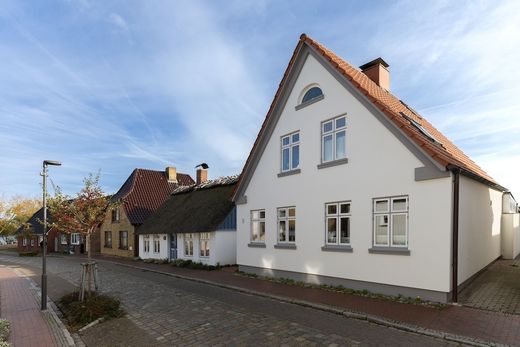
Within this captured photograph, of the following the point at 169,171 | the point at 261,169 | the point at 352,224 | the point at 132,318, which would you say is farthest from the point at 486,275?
the point at 169,171

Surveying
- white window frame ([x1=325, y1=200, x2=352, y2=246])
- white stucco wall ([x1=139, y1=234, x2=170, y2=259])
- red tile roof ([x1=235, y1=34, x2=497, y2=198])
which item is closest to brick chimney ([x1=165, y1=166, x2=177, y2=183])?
white stucco wall ([x1=139, y1=234, x2=170, y2=259])

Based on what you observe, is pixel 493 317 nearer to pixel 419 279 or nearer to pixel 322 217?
pixel 419 279

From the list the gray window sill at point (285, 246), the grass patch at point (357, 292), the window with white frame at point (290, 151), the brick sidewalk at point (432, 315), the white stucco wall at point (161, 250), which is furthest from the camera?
the white stucco wall at point (161, 250)

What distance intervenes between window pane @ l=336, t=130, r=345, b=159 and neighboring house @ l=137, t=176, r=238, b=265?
8.04 m

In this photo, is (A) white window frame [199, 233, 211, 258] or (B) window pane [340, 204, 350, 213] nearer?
(B) window pane [340, 204, 350, 213]

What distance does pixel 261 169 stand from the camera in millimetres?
15812

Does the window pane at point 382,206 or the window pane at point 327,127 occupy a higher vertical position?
the window pane at point 327,127

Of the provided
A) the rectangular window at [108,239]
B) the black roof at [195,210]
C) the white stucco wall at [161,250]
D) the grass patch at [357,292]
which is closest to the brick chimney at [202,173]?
the black roof at [195,210]

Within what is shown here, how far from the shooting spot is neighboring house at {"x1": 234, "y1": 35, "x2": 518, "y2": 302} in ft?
32.0

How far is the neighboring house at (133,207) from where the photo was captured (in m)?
29.2

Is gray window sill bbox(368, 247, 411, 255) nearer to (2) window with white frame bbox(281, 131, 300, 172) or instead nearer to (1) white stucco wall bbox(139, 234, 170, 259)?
(2) window with white frame bbox(281, 131, 300, 172)

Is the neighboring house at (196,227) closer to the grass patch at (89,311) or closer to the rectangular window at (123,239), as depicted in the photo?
the rectangular window at (123,239)

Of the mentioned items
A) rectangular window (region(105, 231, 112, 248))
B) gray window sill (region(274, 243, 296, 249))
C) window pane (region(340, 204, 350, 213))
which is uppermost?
window pane (region(340, 204, 350, 213))

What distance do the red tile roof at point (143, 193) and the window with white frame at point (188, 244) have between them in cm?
850
